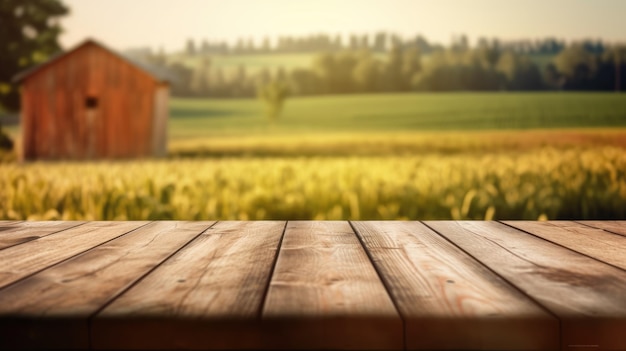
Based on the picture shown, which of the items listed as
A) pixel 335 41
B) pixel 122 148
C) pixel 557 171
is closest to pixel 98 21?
pixel 122 148

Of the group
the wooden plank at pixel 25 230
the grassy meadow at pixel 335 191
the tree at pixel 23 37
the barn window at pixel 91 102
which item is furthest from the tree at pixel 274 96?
the wooden plank at pixel 25 230

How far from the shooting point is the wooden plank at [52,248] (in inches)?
64.2

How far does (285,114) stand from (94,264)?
4358 cm

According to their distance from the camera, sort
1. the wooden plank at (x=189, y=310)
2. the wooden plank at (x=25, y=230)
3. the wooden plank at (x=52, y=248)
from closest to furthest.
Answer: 1. the wooden plank at (x=189, y=310)
2. the wooden plank at (x=52, y=248)
3. the wooden plank at (x=25, y=230)

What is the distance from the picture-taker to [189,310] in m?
1.22

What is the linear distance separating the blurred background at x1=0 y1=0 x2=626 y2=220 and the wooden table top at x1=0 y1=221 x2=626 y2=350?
1.76 meters

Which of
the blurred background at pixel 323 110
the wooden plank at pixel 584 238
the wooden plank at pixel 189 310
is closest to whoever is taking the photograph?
the wooden plank at pixel 189 310

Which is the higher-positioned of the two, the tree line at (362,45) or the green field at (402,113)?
the tree line at (362,45)

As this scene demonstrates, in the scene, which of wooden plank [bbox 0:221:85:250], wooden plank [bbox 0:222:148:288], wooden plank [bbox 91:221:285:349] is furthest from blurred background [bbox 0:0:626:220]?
wooden plank [bbox 91:221:285:349]

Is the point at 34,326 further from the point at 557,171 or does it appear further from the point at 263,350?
the point at 557,171

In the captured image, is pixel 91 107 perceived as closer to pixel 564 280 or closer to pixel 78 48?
pixel 78 48

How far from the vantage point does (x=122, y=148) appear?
1880cm

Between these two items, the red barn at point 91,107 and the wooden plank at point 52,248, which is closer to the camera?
the wooden plank at point 52,248

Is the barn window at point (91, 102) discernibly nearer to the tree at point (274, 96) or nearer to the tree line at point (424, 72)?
the tree line at point (424, 72)
